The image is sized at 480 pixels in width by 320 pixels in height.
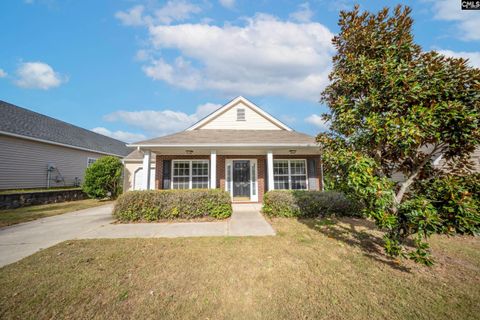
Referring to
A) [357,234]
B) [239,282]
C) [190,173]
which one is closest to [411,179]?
[357,234]

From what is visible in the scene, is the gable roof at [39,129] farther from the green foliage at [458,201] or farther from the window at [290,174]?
the green foliage at [458,201]

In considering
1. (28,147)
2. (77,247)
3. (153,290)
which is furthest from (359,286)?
(28,147)

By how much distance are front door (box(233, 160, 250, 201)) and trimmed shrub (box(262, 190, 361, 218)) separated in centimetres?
366

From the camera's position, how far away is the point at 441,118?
325cm

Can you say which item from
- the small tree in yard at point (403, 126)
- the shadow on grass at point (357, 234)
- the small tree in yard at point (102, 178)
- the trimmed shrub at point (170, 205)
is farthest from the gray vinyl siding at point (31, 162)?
the small tree in yard at point (403, 126)

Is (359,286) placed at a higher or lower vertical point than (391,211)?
lower

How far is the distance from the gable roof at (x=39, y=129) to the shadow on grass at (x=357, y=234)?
17.9m

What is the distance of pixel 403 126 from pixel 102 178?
14.7m

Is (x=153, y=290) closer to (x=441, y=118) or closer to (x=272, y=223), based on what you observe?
(x=272, y=223)

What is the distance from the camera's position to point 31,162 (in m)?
12.3

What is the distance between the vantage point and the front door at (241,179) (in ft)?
35.3

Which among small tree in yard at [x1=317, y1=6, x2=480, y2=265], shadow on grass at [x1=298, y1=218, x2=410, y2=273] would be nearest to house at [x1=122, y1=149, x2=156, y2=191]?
shadow on grass at [x1=298, y1=218, x2=410, y2=273]

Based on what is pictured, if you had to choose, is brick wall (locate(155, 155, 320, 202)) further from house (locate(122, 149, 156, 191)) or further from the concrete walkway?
house (locate(122, 149, 156, 191))

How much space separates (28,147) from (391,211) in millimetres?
19624
